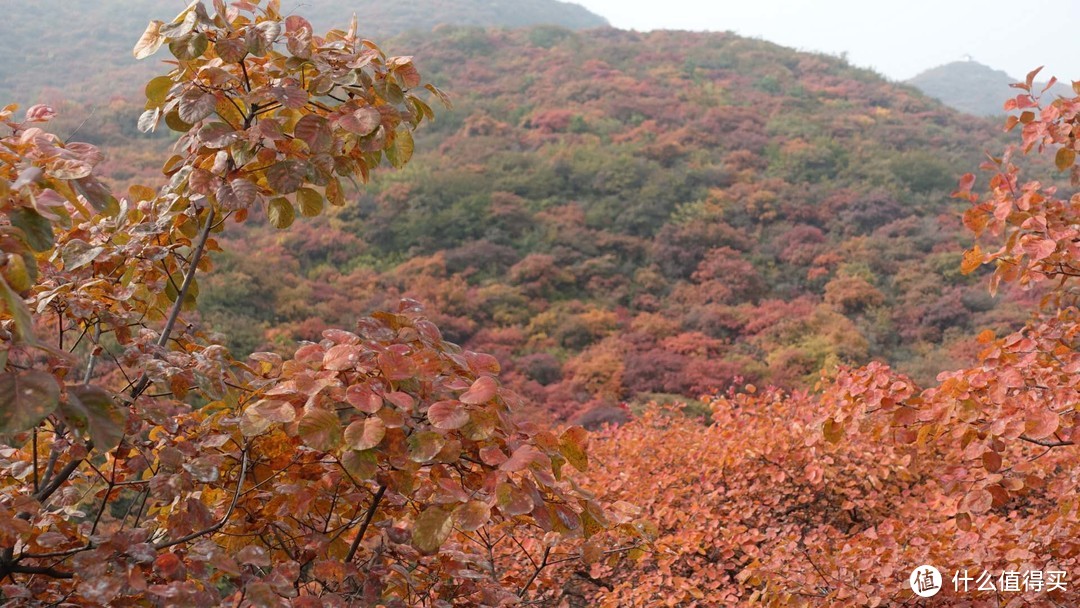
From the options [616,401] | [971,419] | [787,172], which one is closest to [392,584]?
[971,419]

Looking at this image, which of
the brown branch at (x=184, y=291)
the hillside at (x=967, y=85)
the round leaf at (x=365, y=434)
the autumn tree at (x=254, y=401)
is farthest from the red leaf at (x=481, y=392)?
the hillside at (x=967, y=85)

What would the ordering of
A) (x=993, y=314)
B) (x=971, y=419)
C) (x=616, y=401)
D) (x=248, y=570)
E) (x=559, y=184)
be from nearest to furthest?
(x=248, y=570) < (x=971, y=419) < (x=616, y=401) < (x=993, y=314) < (x=559, y=184)

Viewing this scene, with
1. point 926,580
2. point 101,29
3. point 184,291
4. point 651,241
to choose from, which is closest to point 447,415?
point 184,291

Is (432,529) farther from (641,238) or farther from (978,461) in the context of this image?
(641,238)

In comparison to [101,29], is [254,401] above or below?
above

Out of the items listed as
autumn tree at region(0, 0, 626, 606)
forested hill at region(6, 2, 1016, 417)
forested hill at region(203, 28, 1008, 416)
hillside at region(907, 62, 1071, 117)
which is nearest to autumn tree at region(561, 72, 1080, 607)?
autumn tree at region(0, 0, 626, 606)

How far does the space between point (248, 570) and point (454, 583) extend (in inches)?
17.1

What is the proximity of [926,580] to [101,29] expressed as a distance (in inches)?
1360

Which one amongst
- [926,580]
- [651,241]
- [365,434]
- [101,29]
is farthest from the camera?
[101,29]

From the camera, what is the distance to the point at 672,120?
2012 cm

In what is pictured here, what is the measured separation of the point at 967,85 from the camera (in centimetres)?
4994

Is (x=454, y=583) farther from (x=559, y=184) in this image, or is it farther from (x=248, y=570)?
(x=559, y=184)

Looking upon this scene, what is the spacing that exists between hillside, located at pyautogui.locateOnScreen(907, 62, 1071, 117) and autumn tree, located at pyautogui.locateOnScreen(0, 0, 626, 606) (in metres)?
49.5

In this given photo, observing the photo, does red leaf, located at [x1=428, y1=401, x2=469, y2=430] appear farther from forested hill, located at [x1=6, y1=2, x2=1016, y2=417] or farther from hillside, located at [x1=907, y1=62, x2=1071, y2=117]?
hillside, located at [x1=907, y1=62, x2=1071, y2=117]
